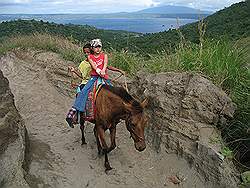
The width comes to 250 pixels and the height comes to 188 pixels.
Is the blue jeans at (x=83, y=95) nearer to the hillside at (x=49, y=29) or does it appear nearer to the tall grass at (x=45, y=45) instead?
the tall grass at (x=45, y=45)

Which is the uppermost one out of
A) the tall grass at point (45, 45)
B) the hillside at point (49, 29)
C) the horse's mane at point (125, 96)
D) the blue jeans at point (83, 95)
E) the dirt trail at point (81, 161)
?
the horse's mane at point (125, 96)

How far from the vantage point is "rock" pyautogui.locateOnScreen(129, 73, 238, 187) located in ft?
17.5

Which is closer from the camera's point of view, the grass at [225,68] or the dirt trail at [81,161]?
the dirt trail at [81,161]

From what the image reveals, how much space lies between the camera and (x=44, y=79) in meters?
10.3

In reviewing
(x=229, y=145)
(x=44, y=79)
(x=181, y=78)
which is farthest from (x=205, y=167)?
(x=44, y=79)

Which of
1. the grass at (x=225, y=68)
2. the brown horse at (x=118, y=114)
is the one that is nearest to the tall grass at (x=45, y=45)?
the grass at (x=225, y=68)

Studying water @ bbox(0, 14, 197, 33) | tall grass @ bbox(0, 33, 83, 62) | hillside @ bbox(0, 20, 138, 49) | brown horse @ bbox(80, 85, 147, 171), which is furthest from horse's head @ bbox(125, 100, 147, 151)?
hillside @ bbox(0, 20, 138, 49)

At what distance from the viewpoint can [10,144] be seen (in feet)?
17.3

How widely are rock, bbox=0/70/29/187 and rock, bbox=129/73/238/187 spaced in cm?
233

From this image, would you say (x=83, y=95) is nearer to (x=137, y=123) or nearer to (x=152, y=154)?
(x=137, y=123)

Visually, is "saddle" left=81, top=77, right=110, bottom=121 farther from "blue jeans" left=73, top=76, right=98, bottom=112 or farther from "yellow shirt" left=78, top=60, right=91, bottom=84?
"yellow shirt" left=78, top=60, right=91, bottom=84

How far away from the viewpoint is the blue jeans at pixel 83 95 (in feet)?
19.1

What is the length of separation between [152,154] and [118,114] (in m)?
1.36

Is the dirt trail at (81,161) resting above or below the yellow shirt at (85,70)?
below
